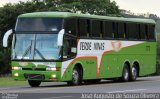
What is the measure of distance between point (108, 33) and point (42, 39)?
5.39 meters

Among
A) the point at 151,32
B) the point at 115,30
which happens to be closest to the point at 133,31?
the point at 115,30

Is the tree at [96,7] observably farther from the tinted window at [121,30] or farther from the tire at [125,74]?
the tinted window at [121,30]

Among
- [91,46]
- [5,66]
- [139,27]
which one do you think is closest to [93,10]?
[5,66]

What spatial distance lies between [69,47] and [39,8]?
5566 cm

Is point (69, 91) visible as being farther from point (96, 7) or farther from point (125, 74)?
point (96, 7)

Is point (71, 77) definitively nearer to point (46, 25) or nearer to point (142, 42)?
point (46, 25)

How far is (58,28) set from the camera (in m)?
27.6

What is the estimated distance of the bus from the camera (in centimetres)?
2750

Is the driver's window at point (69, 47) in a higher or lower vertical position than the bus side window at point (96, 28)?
lower

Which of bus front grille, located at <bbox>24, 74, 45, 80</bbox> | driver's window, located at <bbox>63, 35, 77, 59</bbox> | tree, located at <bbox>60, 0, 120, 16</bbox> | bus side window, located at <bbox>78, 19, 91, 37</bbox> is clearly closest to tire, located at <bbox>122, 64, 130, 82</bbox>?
bus side window, located at <bbox>78, 19, 91, 37</bbox>

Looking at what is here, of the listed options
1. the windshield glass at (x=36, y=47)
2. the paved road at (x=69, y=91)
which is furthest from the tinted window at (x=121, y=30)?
the paved road at (x=69, y=91)

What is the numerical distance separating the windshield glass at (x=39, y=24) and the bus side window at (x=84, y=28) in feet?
5.30

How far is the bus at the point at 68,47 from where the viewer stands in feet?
90.2

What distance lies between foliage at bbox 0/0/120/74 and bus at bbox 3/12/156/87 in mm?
46098
